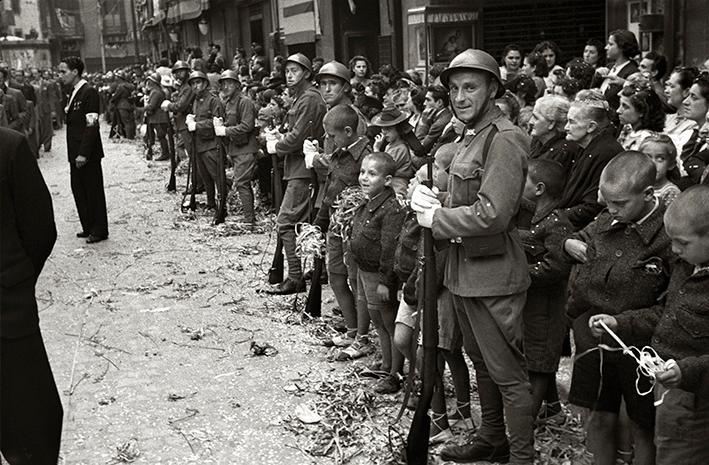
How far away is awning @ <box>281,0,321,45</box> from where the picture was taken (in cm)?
1897

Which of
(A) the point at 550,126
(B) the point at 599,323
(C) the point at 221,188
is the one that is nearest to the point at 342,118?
(A) the point at 550,126

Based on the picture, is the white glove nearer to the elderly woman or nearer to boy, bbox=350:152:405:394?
boy, bbox=350:152:405:394

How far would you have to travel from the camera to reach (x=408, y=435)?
4.64 meters

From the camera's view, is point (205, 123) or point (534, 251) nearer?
point (534, 251)

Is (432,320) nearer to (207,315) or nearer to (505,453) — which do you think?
(505,453)

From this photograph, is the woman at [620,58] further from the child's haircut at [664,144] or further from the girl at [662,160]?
the girl at [662,160]

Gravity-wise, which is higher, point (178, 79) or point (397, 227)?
point (178, 79)

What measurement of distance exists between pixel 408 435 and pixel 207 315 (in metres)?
3.45

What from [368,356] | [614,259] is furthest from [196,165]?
[614,259]

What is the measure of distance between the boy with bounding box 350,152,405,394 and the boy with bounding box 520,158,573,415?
1.02 m

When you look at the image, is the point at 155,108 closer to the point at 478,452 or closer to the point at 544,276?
the point at 544,276

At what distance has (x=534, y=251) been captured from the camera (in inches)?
187

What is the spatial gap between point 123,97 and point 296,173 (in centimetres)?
1650

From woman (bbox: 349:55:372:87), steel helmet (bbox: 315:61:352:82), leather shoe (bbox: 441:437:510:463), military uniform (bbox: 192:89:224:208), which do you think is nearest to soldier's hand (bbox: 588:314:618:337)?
leather shoe (bbox: 441:437:510:463)
